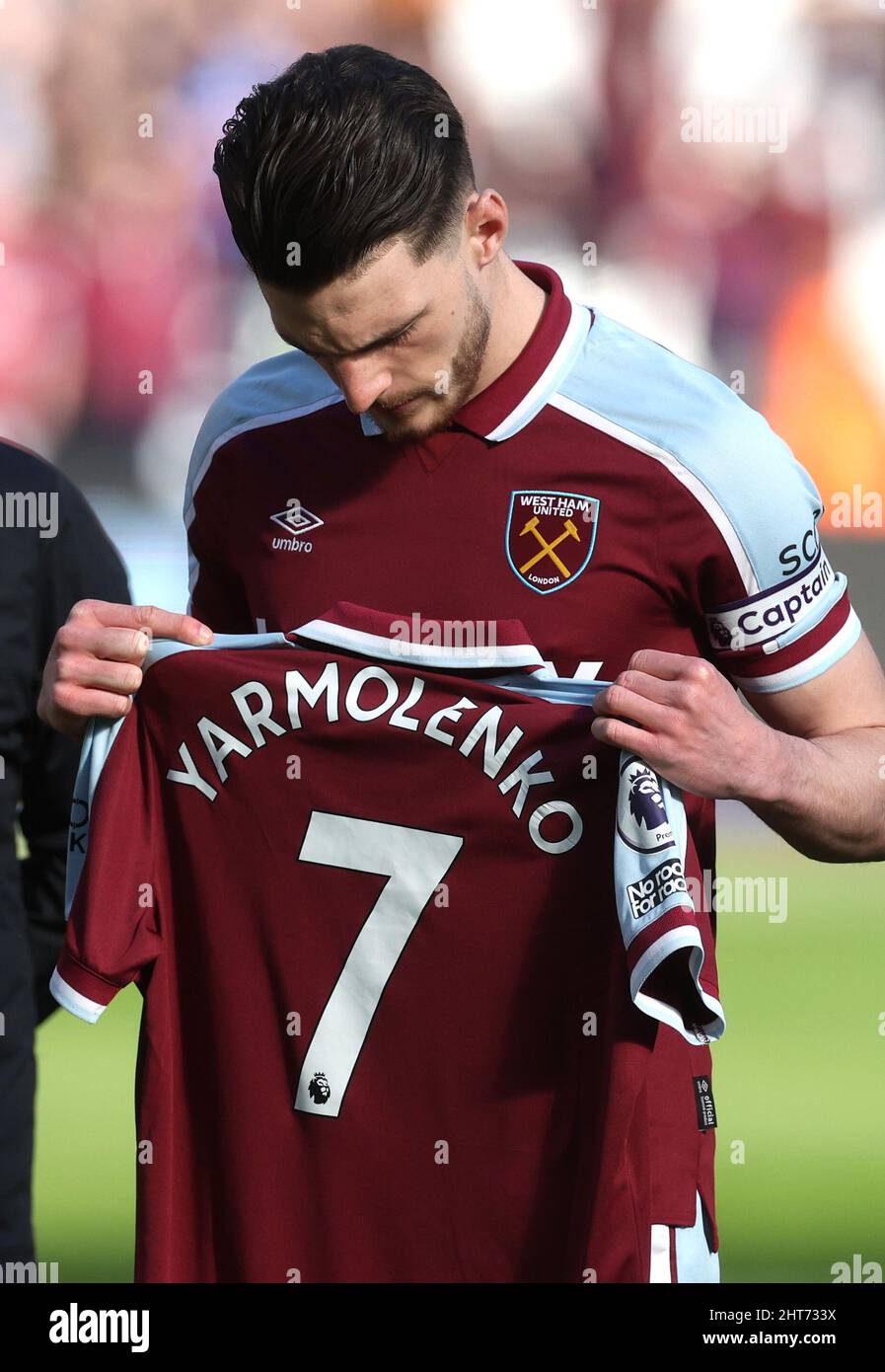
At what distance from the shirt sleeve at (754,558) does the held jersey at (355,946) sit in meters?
0.17

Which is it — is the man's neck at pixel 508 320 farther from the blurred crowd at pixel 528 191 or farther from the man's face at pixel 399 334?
the blurred crowd at pixel 528 191

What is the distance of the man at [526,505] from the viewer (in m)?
1.54

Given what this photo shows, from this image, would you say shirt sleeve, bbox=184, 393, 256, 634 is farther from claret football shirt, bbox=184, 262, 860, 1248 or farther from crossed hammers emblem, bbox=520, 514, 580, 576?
crossed hammers emblem, bbox=520, 514, 580, 576

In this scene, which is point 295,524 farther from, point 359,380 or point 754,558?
point 754,558

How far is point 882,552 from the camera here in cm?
681

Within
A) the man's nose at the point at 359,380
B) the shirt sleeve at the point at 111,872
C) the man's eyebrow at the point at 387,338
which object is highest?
the man's eyebrow at the point at 387,338

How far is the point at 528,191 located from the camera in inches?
276

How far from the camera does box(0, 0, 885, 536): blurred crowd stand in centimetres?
697

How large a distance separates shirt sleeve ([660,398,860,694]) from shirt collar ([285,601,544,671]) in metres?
0.17

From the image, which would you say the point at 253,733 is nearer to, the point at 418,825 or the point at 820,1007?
the point at 418,825

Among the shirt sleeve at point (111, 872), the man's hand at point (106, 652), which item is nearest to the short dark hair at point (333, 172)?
the man's hand at point (106, 652)

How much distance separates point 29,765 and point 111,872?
611 mm

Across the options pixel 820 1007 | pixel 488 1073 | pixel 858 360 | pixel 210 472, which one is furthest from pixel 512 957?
pixel 858 360

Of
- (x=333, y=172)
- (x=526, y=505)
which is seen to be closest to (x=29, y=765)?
(x=526, y=505)
